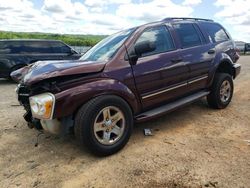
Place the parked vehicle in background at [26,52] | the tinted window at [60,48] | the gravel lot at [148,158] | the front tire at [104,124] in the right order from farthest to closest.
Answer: the tinted window at [60,48] < the parked vehicle in background at [26,52] < the front tire at [104,124] < the gravel lot at [148,158]

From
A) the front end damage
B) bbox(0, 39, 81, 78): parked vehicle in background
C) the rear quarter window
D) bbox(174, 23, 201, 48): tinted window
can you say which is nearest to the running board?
bbox(174, 23, 201, 48): tinted window

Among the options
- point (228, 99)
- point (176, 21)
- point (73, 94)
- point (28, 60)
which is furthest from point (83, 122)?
point (28, 60)

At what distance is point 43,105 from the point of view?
3.52 meters

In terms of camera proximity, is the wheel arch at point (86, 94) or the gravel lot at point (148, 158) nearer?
the gravel lot at point (148, 158)

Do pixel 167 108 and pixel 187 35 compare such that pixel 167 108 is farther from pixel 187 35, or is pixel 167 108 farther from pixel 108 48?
pixel 187 35

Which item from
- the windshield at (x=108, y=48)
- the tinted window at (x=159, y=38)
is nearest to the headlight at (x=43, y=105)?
the windshield at (x=108, y=48)

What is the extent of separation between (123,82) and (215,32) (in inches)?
118

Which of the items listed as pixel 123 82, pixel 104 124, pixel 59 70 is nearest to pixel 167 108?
pixel 123 82

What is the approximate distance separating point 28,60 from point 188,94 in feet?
26.6

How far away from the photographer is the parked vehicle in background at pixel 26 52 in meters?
11.1

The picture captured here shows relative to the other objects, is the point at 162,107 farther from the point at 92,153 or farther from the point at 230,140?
the point at 92,153

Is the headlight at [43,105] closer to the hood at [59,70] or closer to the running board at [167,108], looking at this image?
the hood at [59,70]

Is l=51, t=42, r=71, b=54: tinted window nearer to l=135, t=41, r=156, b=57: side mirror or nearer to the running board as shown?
the running board

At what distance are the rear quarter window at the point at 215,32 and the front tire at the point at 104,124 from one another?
2866 millimetres
